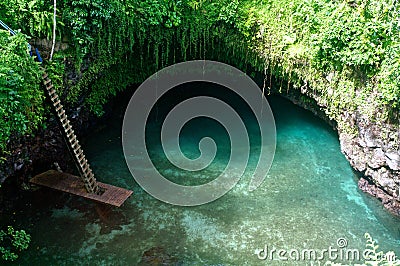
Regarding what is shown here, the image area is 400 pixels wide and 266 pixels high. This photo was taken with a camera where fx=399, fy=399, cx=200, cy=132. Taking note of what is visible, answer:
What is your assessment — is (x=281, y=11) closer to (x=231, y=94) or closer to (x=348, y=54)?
(x=348, y=54)

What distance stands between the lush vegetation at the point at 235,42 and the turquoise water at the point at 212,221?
174cm

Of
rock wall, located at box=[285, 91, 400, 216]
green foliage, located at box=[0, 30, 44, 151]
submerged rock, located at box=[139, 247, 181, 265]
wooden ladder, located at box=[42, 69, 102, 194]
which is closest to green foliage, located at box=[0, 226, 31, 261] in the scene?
wooden ladder, located at box=[42, 69, 102, 194]

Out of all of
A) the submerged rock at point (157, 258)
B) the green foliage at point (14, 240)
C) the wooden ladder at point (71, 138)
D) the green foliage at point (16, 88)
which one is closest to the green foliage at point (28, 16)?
the green foliage at point (16, 88)

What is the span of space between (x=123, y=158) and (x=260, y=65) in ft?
14.5

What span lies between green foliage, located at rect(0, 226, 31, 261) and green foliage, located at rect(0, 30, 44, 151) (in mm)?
1673

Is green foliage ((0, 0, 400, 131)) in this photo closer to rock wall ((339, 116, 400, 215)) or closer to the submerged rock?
rock wall ((339, 116, 400, 215))

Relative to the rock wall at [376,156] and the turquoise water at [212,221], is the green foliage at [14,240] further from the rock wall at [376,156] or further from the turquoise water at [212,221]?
the rock wall at [376,156]

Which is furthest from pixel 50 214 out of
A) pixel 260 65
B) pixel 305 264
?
pixel 260 65

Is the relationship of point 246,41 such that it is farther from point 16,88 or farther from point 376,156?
point 16,88

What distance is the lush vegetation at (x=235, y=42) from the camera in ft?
26.7

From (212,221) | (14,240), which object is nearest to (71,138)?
(14,240)

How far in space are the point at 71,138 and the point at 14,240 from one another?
2.18m

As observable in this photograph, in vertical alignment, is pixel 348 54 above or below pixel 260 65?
above

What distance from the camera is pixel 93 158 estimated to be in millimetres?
10227
